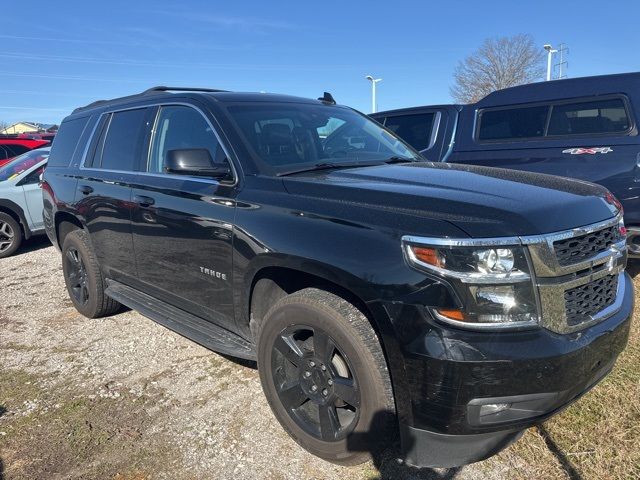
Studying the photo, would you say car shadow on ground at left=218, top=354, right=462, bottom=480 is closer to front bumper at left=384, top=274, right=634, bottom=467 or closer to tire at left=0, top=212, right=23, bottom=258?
front bumper at left=384, top=274, right=634, bottom=467

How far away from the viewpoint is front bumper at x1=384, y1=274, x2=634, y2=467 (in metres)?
1.91

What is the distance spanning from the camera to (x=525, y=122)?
18.3 ft

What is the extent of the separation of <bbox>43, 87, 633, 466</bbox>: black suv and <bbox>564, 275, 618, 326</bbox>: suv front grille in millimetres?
10

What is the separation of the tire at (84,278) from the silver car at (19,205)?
376 centimetres

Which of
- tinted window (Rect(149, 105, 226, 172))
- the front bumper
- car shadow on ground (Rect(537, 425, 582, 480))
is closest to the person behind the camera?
the front bumper

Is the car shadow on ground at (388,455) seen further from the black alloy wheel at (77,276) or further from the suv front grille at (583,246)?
the black alloy wheel at (77,276)

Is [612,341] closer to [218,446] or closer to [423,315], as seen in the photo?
[423,315]

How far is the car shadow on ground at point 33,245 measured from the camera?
8217mm

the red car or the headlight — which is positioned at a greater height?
the red car

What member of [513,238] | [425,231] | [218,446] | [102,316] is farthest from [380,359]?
[102,316]

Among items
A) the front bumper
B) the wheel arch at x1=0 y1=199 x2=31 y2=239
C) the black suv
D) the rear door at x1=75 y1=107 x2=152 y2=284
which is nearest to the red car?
the wheel arch at x1=0 y1=199 x2=31 y2=239

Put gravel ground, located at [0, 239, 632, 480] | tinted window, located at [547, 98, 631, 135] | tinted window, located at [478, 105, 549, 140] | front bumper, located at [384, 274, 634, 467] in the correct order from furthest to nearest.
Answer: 1. tinted window, located at [478, 105, 549, 140]
2. tinted window, located at [547, 98, 631, 135]
3. gravel ground, located at [0, 239, 632, 480]
4. front bumper, located at [384, 274, 634, 467]

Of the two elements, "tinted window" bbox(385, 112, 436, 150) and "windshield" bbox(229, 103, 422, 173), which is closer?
"windshield" bbox(229, 103, 422, 173)

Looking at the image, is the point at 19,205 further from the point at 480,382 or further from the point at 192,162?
the point at 480,382
